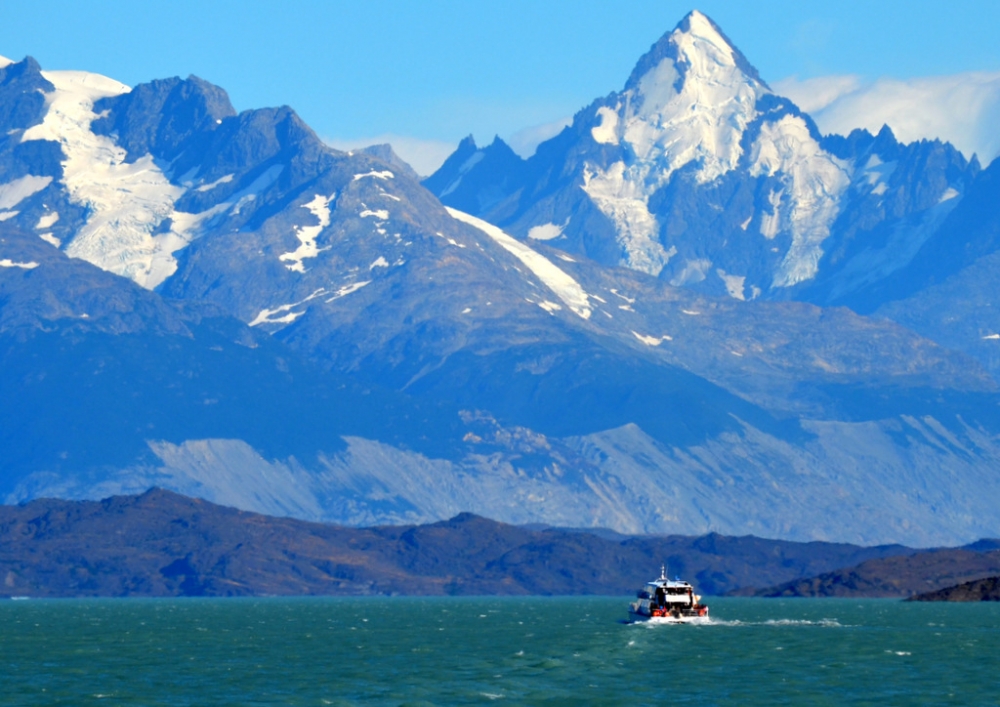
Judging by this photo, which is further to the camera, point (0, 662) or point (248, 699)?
point (0, 662)

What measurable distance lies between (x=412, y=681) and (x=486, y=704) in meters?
18.6

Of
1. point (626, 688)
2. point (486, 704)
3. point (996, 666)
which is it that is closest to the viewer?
point (486, 704)

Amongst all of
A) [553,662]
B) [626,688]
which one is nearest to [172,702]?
[626,688]

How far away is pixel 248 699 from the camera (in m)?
159

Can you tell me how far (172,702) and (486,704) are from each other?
73.6 ft

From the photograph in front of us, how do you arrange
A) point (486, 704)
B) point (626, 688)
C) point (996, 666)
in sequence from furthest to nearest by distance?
point (996, 666), point (626, 688), point (486, 704)

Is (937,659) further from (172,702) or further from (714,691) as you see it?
(172,702)

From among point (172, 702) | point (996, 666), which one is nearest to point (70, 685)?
point (172, 702)

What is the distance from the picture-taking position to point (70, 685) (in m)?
171

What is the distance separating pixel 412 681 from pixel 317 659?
2720 cm

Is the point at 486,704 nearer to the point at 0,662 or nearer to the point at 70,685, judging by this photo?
the point at 70,685

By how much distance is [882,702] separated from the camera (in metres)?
158

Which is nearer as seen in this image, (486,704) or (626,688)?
(486,704)

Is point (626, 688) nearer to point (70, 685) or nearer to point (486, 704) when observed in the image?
point (486, 704)
